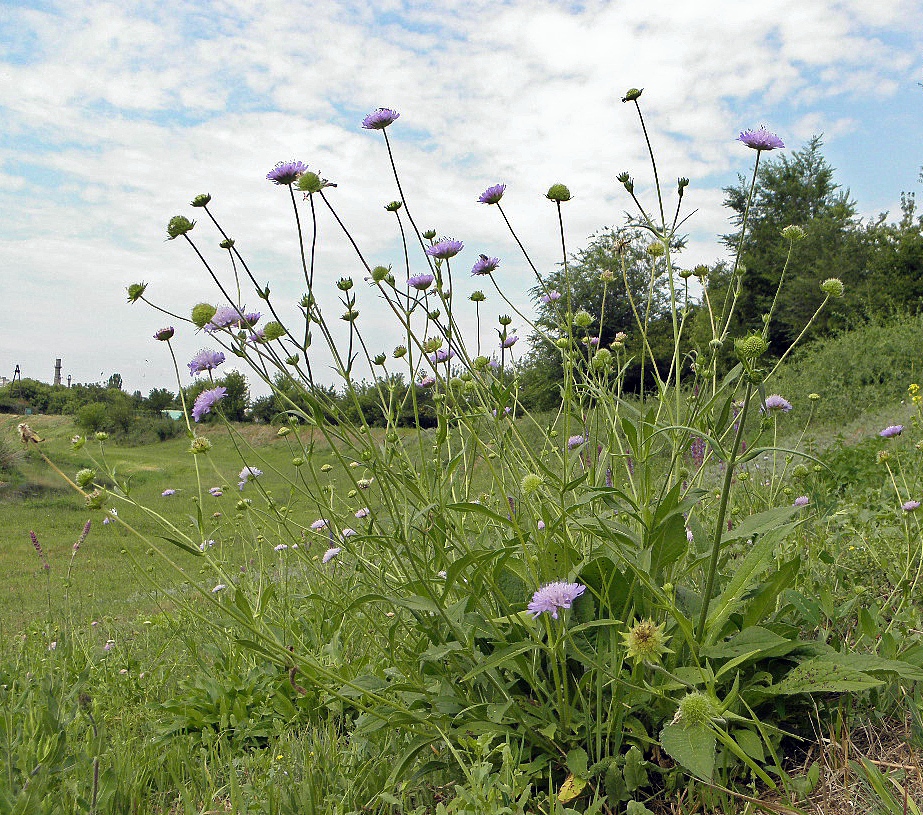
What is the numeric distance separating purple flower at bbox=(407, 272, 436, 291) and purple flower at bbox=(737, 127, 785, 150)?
103 centimetres

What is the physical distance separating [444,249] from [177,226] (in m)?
0.79

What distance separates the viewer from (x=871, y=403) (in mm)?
9406

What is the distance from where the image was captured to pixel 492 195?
223 cm

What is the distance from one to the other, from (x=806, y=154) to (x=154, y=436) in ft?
72.5

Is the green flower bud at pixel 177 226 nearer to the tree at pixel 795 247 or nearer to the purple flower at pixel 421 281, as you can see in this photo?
the purple flower at pixel 421 281

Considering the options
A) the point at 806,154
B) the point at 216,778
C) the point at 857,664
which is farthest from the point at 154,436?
the point at 806,154

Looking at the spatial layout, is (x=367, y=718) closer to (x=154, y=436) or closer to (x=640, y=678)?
(x=640, y=678)

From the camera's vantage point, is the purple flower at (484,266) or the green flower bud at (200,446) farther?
the purple flower at (484,266)

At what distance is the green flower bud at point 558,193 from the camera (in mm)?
2146

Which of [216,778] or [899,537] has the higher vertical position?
[899,537]

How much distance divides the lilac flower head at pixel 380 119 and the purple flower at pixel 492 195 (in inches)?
13.5

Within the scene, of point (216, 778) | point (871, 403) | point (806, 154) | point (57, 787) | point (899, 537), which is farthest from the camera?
point (806, 154)

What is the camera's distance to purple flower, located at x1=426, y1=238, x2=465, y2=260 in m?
2.27

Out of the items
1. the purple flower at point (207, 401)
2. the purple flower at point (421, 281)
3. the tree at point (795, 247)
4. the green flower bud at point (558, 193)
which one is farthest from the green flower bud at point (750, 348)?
the tree at point (795, 247)
